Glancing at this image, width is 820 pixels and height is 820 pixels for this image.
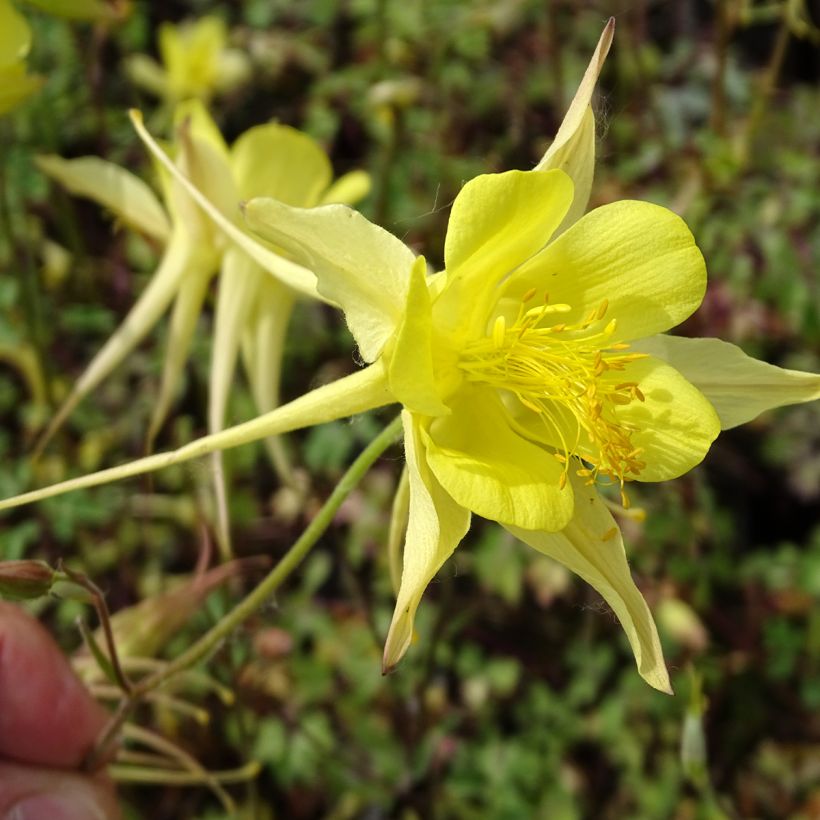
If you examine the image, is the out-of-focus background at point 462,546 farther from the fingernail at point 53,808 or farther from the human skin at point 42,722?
the fingernail at point 53,808

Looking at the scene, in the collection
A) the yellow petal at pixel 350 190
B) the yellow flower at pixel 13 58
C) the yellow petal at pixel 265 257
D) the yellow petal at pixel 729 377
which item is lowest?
Answer: the yellow petal at pixel 350 190

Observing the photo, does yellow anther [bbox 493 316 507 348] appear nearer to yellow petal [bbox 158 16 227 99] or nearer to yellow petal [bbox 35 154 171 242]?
yellow petal [bbox 35 154 171 242]

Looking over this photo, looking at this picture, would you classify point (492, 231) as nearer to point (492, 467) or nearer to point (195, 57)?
point (492, 467)

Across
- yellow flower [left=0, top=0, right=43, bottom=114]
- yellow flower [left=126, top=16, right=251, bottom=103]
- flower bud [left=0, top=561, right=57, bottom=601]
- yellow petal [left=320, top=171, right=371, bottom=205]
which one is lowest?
yellow flower [left=126, top=16, right=251, bottom=103]

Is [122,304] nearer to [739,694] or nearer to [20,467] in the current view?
[20,467]

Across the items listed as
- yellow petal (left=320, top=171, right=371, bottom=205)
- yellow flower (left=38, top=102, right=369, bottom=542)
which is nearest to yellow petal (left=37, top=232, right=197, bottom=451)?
yellow flower (left=38, top=102, right=369, bottom=542)

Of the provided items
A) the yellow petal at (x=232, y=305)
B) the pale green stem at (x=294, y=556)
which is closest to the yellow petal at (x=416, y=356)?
the pale green stem at (x=294, y=556)

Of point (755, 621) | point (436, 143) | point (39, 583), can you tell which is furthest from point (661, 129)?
point (39, 583)
